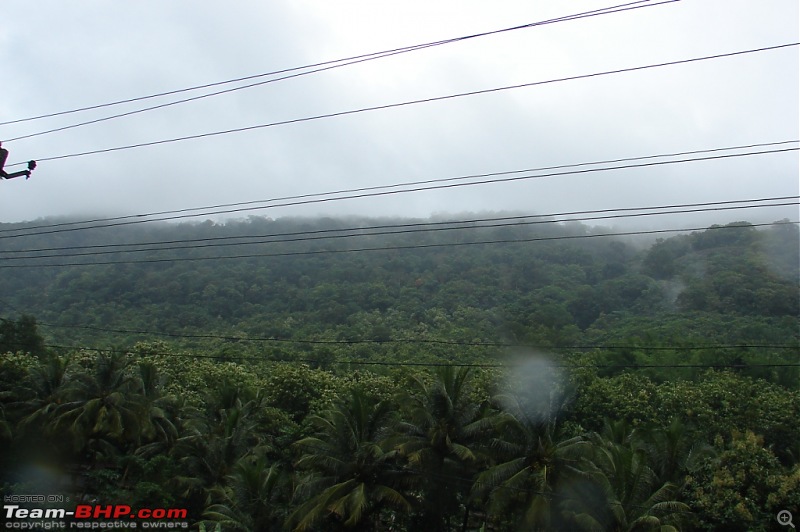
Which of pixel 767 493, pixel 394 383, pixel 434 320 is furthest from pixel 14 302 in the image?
pixel 767 493

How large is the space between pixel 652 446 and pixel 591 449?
13.9 ft

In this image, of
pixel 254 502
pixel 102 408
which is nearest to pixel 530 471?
pixel 254 502

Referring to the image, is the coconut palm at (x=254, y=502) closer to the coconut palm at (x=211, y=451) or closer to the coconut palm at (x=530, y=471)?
the coconut palm at (x=211, y=451)

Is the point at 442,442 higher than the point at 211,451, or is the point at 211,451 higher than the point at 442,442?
the point at 442,442

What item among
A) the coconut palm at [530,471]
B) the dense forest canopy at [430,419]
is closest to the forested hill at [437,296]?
the dense forest canopy at [430,419]

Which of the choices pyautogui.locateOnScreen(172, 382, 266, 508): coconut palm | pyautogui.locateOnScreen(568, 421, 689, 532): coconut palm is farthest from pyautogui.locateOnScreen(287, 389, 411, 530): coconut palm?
pyautogui.locateOnScreen(568, 421, 689, 532): coconut palm

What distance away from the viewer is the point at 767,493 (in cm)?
1991

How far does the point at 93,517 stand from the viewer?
20766 millimetres

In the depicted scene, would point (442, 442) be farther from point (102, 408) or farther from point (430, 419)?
point (102, 408)

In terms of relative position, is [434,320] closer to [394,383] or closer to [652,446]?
[394,383]

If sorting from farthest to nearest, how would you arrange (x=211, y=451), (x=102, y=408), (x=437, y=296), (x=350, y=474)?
(x=437, y=296) → (x=102, y=408) → (x=211, y=451) → (x=350, y=474)

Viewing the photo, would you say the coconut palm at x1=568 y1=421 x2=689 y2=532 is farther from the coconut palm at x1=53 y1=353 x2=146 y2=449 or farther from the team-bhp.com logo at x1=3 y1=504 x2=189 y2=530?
the coconut palm at x1=53 y1=353 x2=146 y2=449

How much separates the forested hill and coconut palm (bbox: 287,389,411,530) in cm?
2165

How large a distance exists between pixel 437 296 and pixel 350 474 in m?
58.5
